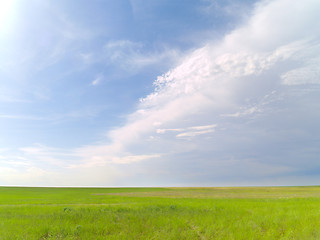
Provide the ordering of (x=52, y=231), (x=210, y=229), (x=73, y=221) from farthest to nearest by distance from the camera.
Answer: (x=73, y=221), (x=210, y=229), (x=52, y=231)

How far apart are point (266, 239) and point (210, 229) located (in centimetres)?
256

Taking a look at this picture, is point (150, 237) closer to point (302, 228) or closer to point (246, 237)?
point (246, 237)

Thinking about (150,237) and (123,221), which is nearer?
(150,237)

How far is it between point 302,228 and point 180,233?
6505 mm

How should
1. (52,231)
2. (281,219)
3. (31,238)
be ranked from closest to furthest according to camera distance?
1. (31,238)
2. (52,231)
3. (281,219)

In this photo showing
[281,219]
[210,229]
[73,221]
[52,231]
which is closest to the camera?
[52,231]

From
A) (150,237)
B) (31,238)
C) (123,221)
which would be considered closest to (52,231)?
(31,238)

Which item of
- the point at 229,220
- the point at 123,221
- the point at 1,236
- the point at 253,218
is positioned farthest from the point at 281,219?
the point at 1,236

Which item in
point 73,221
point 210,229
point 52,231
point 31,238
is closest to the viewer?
point 31,238

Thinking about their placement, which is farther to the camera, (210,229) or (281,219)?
(281,219)

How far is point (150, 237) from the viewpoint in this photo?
9.58m

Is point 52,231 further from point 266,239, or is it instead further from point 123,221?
point 266,239

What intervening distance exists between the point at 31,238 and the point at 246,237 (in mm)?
9747

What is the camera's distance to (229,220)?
41.1ft
